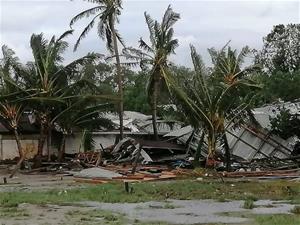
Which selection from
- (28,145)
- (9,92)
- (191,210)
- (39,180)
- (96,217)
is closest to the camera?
(96,217)

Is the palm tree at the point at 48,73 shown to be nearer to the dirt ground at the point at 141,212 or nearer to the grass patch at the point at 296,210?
the dirt ground at the point at 141,212

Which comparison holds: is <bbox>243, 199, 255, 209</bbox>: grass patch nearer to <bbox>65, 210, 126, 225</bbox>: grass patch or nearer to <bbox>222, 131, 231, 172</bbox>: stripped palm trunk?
<bbox>65, 210, 126, 225</bbox>: grass patch

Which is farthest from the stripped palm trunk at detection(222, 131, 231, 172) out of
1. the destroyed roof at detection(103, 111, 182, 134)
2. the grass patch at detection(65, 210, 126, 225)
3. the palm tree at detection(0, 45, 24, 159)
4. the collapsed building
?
the grass patch at detection(65, 210, 126, 225)

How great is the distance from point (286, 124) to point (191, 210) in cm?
1912

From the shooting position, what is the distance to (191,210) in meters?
14.9

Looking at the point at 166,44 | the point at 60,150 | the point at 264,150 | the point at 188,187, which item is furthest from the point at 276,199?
the point at 60,150

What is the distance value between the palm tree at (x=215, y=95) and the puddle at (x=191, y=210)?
10.8m

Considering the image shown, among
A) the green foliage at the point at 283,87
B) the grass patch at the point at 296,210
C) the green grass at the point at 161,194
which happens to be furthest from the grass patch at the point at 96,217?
the green foliage at the point at 283,87

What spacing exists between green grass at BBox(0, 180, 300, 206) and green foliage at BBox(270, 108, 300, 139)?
11531mm

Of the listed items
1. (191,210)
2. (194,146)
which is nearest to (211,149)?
(194,146)

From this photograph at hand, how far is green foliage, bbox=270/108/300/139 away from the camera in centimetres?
3275

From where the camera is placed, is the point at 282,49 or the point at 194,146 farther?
the point at 282,49

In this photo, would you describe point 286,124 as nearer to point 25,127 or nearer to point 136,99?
point 25,127

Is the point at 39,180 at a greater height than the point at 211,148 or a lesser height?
lesser
